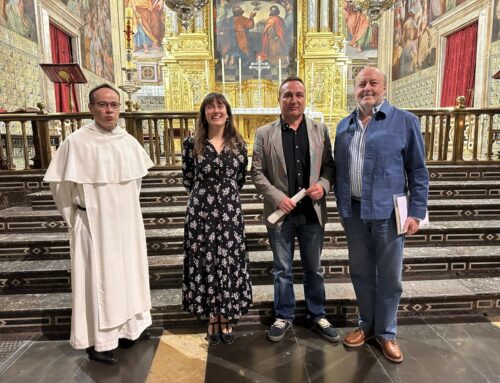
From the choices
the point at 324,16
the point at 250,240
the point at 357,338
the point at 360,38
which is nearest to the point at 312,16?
the point at 324,16

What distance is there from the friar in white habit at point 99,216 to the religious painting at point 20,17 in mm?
6288

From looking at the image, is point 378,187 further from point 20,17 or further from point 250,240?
point 20,17

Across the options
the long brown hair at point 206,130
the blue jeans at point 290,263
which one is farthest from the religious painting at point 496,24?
the long brown hair at point 206,130

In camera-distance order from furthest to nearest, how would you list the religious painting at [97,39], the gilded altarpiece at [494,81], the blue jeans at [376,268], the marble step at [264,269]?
the religious painting at [97,39] < the gilded altarpiece at [494,81] < the marble step at [264,269] < the blue jeans at [376,268]

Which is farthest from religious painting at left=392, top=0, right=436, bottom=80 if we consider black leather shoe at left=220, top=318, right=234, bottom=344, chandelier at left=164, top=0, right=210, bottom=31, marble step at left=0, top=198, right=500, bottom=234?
black leather shoe at left=220, top=318, right=234, bottom=344

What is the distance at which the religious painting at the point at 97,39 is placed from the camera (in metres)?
10.7

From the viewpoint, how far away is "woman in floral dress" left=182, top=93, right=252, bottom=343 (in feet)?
7.89

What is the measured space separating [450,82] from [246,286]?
35.0 ft

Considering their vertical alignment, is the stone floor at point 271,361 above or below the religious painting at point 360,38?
below

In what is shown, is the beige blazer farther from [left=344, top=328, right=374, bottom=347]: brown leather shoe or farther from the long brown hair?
[left=344, top=328, right=374, bottom=347]: brown leather shoe

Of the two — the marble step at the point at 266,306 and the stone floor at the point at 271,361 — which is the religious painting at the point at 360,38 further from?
the stone floor at the point at 271,361

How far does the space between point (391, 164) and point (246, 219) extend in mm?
2122

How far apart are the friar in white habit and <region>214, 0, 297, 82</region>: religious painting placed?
855cm

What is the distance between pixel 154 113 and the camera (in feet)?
14.9
